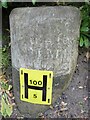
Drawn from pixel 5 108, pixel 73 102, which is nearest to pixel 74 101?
pixel 73 102

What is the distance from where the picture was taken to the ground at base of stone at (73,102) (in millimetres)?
2145

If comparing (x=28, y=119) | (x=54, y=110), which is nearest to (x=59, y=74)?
(x=54, y=110)

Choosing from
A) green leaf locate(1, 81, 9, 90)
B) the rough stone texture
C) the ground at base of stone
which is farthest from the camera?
green leaf locate(1, 81, 9, 90)

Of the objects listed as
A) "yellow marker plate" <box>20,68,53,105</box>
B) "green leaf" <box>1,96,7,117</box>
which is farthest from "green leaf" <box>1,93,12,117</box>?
"yellow marker plate" <box>20,68,53,105</box>

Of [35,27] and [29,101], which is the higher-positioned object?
[35,27]

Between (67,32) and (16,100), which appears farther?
(16,100)

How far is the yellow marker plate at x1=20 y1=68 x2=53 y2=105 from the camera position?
2037 mm

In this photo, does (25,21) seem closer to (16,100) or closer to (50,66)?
(50,66)

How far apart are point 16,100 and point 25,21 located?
616mm

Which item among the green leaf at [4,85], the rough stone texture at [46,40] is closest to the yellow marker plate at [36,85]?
the rough stone texture at [46,40]

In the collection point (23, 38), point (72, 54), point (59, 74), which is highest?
point (23, 38)

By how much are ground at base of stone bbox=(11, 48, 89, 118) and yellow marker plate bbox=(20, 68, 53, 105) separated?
10 centimetres

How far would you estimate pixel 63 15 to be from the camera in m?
2.01

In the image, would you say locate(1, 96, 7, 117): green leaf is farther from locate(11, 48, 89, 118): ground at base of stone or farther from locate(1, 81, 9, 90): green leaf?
locate(1, 81, 9, 90): green leaf
